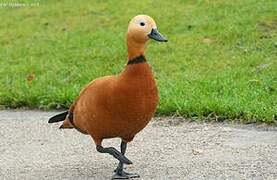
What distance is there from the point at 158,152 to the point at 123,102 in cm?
114

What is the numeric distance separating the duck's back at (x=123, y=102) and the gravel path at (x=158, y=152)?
0.54 meters

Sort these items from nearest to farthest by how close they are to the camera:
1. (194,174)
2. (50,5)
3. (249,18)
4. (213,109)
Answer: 1. (194,174)
2. (213,109)
3. (249,18)
4. (50,5)

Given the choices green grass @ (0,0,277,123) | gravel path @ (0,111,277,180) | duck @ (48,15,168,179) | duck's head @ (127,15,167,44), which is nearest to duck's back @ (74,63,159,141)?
duck @ (48,15,168,179)

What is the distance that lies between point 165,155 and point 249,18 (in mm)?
4594

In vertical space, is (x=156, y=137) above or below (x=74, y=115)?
below

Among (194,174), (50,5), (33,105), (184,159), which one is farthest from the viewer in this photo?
(50,5)

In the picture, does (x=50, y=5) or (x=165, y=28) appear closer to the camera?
(x=165, y=28)

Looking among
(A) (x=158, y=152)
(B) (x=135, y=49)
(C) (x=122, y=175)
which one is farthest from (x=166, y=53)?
(B) (x=135, y=49)

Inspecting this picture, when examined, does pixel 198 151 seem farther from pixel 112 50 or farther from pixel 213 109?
pixel 112 50

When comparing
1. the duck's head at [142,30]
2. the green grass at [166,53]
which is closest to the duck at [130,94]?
the duck's head at [142,30]

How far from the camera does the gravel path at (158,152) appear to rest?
4.99 metres

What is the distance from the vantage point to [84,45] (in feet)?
30.2

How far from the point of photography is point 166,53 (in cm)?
863

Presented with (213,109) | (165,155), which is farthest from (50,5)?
(165,155)
